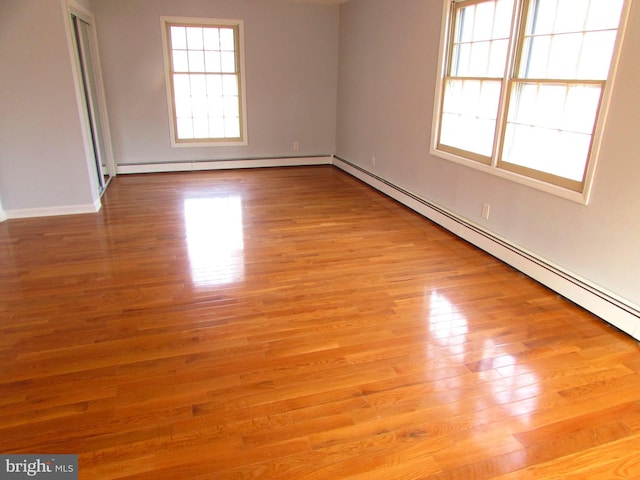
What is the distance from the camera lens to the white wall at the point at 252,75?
602 cm

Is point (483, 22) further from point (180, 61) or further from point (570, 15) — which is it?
point (180, 61)

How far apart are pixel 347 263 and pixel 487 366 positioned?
1.53 meters

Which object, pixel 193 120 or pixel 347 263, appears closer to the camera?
pixel 347 263

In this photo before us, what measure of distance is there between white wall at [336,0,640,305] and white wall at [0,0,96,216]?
3.47 meters

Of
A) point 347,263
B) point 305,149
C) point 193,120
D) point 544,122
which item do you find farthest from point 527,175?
point 193,120

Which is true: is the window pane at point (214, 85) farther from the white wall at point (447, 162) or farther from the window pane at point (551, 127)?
the window pane at point (551, 127)

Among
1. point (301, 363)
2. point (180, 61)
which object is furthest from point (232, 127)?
point (301, 363)

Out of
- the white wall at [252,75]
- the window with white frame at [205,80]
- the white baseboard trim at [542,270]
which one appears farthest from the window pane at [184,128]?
the white baseboard trim at [542,270]

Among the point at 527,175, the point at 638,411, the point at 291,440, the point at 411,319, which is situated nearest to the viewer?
the point at 291,440

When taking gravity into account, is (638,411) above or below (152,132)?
below

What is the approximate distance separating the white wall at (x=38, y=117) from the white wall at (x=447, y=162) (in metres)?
3.47

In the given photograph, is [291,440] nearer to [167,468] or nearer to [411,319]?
[167,468]

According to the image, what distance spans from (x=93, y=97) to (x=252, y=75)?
2228mm

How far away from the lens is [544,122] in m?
3.33
